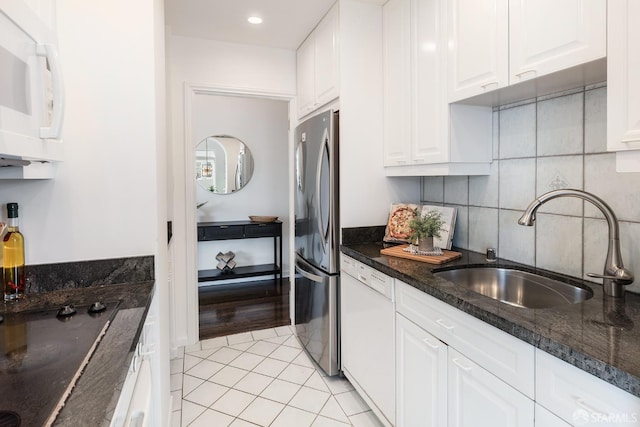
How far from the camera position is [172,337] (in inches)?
106

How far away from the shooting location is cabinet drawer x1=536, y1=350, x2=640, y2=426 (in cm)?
77

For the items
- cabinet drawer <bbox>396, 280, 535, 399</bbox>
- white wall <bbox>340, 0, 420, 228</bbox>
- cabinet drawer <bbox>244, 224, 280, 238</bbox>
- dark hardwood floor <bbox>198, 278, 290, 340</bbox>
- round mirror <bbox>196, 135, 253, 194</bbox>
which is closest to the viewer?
cabinet drawer <bbox>396, 280, 535, 399</bbox>

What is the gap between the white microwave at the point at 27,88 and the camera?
2.78 feet

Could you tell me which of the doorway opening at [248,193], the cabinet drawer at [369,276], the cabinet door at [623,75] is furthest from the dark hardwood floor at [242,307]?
the cabinet door at [623,75]

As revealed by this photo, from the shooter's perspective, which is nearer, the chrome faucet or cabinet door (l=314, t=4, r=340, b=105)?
the chrome faucet

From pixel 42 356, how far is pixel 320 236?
5.59 feet

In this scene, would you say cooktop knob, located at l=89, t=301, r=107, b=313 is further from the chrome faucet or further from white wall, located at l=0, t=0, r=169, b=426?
the chrome faucet

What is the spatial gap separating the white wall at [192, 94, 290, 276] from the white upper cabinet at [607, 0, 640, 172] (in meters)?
3.88

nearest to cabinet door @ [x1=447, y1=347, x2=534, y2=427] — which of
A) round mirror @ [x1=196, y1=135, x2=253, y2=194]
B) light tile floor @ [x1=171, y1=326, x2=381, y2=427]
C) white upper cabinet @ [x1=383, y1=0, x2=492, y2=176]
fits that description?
light tile floor @ [x1=171, y1=326, x2=381, y2=427]

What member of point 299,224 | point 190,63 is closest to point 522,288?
point 299,224

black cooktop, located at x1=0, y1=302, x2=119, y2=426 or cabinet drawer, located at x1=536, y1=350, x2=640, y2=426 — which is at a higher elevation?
black cooktop, located at x1=0, y1=302, x2=119, y2=426

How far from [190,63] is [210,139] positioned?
181 centimetres

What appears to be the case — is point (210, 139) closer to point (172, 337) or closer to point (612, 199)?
point (172, 337)

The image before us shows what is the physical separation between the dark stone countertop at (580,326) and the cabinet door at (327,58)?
1.47 meters
